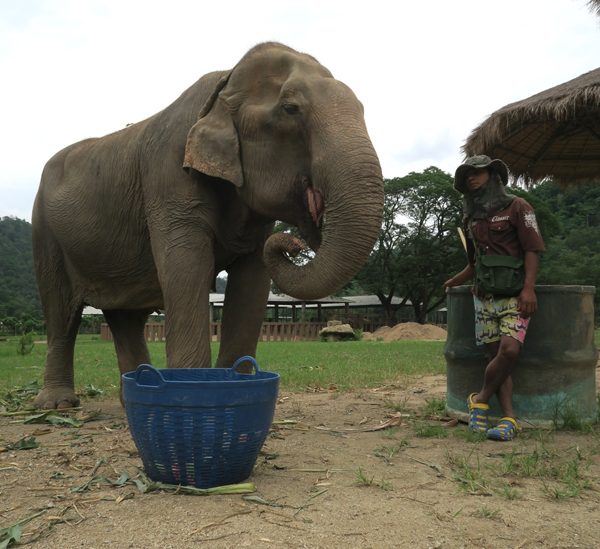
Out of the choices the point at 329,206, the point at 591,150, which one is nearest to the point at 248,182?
the point at 329,206

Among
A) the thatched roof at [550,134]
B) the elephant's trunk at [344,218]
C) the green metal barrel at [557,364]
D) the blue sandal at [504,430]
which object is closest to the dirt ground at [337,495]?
the blue sandal at [504,430]

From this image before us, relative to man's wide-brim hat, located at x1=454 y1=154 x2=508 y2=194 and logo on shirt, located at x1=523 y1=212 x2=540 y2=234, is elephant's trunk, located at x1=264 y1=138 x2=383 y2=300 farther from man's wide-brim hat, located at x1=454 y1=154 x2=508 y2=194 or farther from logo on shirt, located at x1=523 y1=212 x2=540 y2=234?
logo on shirt, located at x1=523 y1=212 x2=540 y2=234

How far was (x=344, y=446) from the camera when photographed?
3.84 meters

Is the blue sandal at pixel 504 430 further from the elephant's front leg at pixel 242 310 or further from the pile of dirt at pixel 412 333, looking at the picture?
the pile of dirt at pixel 412 333

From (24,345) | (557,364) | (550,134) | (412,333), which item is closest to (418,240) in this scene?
(412,333)

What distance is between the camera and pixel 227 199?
4.16 meters

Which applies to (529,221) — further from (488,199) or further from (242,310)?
(242,310)

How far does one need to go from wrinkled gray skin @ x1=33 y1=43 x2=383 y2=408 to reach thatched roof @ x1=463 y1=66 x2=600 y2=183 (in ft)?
12.6

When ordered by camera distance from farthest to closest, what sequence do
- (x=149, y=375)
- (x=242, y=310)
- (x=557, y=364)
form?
(x=242, y=310) < (x=557, y=364) < (x=149, y=375)

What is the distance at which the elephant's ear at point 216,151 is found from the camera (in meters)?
3.82

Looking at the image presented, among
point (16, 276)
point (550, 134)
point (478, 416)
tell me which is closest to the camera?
point (478, 416)

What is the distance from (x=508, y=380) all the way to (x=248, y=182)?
2169 mm

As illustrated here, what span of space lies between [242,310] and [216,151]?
1240 millimetres

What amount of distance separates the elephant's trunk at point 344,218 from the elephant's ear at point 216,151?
24.9 inches
